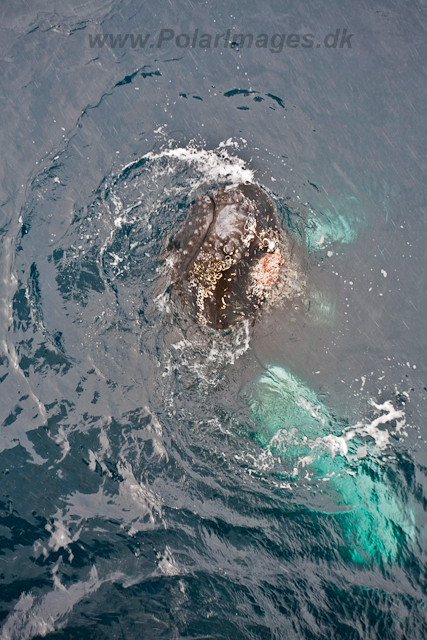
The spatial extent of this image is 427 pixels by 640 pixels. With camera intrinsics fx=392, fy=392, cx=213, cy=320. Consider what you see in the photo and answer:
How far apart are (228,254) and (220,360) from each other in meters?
1.87

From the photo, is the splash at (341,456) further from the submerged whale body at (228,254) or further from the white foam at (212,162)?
the white foam at (212,162)

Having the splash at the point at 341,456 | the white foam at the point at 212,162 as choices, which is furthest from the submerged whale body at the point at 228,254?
the splash at the point at 341,456

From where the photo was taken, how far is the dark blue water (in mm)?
6629

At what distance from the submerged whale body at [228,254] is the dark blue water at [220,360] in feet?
1.08

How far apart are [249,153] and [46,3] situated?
474 centimetres

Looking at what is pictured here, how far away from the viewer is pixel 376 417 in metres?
6.70

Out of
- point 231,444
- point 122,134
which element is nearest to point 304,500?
point 231,444

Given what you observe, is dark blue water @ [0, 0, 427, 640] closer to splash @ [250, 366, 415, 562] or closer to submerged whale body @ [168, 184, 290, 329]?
splash @ [250, 366, 415, 562]

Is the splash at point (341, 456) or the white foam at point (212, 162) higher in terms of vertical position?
the white foam at point (212, 162)

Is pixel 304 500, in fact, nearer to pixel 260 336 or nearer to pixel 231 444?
pixel 231 444

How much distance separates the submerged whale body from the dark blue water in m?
0.33

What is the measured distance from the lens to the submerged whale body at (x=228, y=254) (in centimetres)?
630

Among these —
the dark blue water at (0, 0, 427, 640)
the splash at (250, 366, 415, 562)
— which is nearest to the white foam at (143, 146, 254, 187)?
the dark blue water at (0, 0, 427, 640)

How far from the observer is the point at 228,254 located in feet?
20.5
